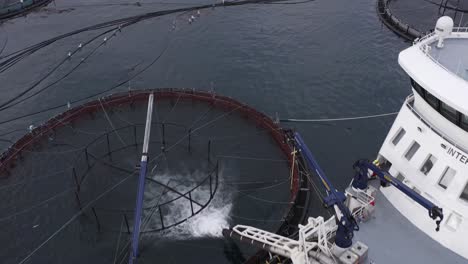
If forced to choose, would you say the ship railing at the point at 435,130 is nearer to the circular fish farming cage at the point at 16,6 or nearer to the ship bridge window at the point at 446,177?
the ship bridge window at the point at 446,177

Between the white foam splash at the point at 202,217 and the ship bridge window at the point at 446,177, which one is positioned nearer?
the ship bridge window at the point at 446,177

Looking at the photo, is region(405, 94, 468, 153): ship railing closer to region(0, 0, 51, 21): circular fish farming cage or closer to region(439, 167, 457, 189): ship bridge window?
region(439, 167, 457, 189): ship bridge window

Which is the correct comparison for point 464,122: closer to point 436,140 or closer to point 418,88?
point 436,140

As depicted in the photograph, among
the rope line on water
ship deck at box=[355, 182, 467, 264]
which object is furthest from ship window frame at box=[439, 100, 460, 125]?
the rope line on water

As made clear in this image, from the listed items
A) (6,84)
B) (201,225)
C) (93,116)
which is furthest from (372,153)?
(6,84)

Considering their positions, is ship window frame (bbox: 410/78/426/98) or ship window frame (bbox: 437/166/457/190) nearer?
ship window frame (bbox: 437/166/457/190)

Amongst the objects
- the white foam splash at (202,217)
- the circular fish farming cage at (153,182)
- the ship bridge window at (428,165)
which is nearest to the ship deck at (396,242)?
the ship bridge window at (428,165)

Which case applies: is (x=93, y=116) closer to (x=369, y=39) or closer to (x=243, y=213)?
(x=243, y=213)
